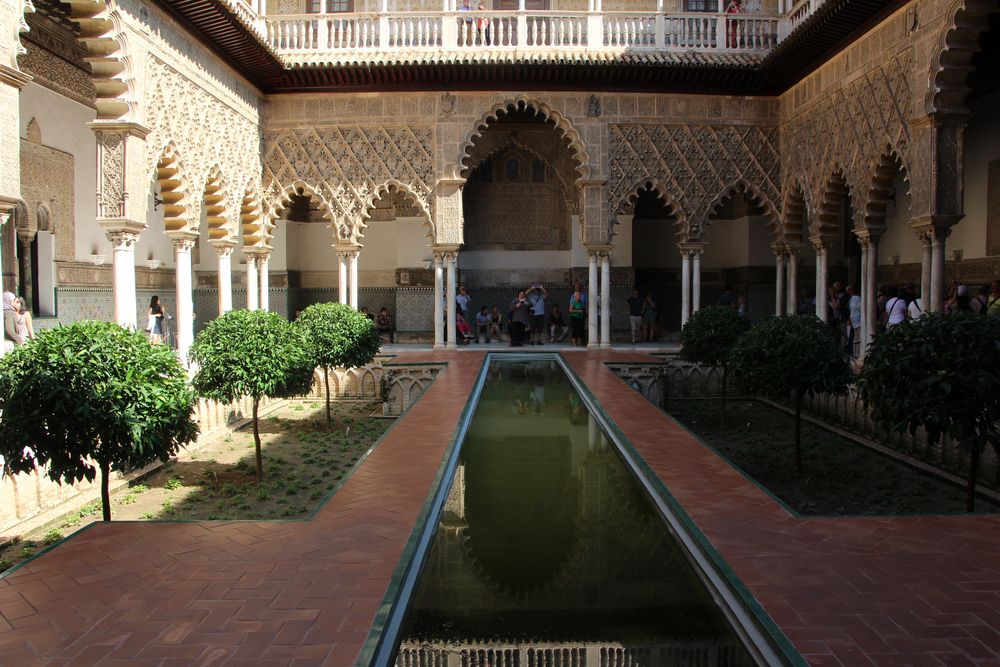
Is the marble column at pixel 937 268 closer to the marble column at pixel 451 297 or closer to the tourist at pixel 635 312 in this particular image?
the tourist at pixel 635 312

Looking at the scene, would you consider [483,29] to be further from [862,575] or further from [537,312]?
[862,575]

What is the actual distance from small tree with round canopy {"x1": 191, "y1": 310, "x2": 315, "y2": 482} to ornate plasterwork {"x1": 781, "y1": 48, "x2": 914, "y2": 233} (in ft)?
26.5

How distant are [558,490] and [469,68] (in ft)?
32.7

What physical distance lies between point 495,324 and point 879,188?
8668 millimetres

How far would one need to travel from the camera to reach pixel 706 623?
3.23 meters

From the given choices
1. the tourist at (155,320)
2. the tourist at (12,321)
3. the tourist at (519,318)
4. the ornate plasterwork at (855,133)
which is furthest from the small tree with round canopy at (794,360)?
the tourist at (155,320)

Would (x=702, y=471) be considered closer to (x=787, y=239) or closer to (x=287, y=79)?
(x=787, y=239)

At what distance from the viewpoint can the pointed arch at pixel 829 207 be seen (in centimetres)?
1216

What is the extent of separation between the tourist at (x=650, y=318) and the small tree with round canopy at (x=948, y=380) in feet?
36.4

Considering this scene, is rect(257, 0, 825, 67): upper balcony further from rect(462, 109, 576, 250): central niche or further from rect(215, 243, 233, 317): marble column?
rect(462, 109, 576, 250): central niche

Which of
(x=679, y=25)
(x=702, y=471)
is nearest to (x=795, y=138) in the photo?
(x=679, y=25)

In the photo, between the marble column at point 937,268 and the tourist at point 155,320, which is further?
the tourist at point 155,320

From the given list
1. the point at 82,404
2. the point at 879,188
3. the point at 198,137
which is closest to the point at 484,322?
the point at 198,137

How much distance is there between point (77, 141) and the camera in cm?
1228
